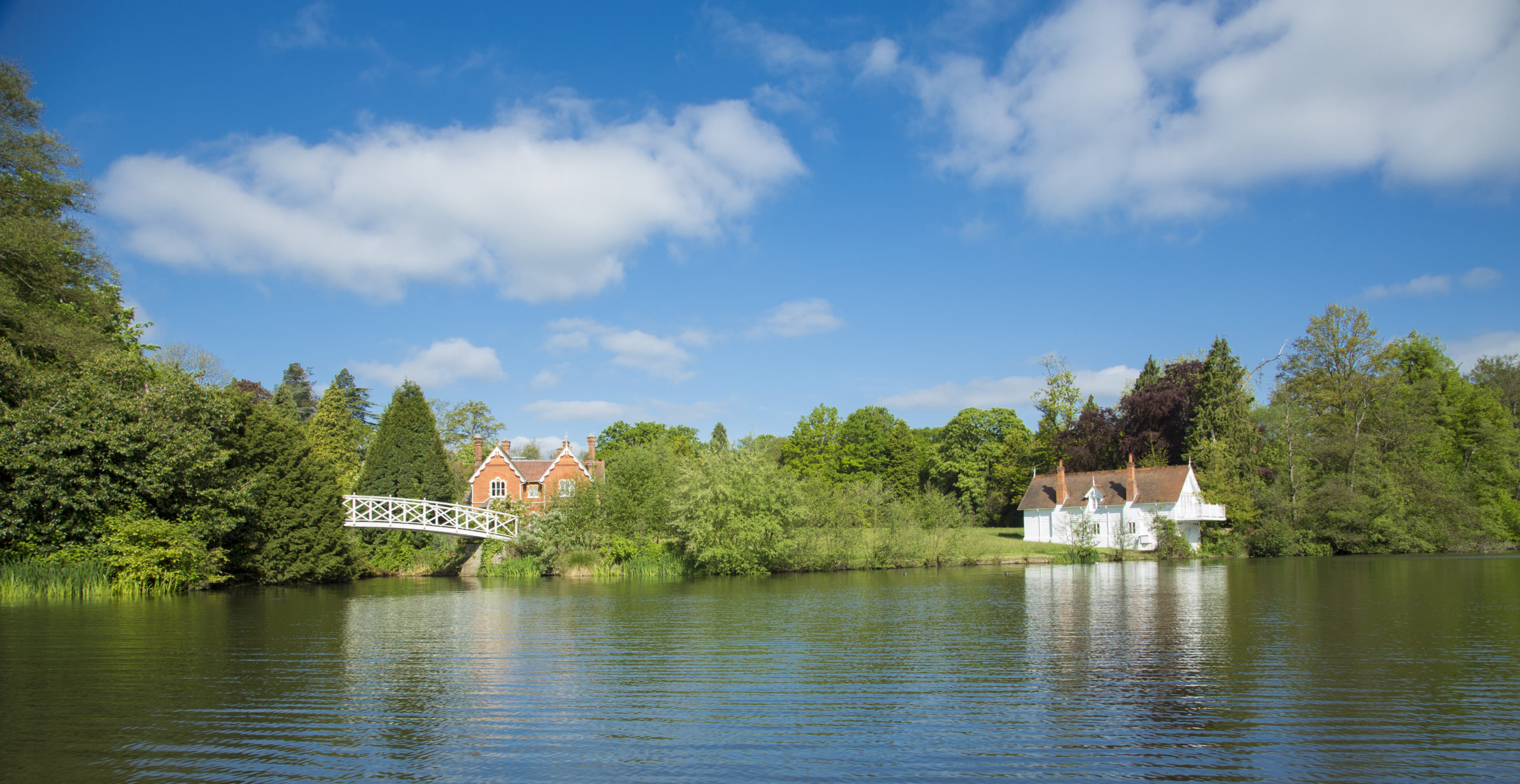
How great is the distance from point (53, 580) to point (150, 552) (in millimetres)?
2614

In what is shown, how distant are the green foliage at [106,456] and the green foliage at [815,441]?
2046 inches

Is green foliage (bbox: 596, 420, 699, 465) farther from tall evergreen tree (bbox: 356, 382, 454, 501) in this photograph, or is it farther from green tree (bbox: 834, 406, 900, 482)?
tall evergreen tree (bbox: 356, 382, 454, 501)

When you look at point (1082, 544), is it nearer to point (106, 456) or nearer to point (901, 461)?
point (901, 461)

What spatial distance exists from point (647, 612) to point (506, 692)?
1025cm

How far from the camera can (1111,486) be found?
186 feet

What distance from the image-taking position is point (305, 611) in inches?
917

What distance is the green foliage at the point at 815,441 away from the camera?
76375 mm

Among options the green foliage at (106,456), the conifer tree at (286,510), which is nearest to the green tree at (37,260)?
the green foliage at (106,456)

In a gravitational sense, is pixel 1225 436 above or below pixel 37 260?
below

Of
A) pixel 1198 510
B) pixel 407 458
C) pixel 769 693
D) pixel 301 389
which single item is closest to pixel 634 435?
pixel 301 389

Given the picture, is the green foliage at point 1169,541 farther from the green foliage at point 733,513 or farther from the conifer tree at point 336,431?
the conifer tree at point 336,431

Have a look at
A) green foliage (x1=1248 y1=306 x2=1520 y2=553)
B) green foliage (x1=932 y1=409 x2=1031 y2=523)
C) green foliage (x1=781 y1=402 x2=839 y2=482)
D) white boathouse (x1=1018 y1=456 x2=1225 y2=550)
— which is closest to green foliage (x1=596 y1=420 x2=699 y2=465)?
green foliage (x1=781 y1=402 x2=839 y2=482)

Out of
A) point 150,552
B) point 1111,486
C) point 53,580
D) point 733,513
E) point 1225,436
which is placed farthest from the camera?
point 1111,486

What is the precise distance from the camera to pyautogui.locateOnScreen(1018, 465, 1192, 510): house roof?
5309 centimetres
